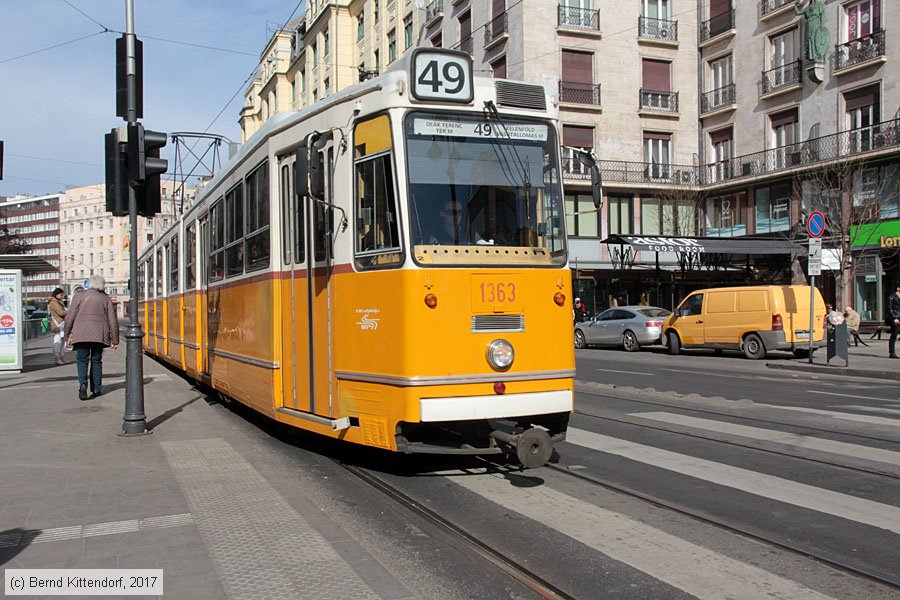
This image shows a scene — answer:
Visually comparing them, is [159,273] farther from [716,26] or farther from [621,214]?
[716,26]

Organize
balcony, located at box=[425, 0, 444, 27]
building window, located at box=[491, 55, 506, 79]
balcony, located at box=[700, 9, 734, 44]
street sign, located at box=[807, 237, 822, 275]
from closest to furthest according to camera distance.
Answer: street sign, located at box=[807, 237, 822, 275], balcony, located at box=[700, 9, 734, 44], building window, located at box=[491, 55, 506, 79], balcony, located at box=[425, 0, 444, 27]

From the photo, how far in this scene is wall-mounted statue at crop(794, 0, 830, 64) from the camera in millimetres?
32000

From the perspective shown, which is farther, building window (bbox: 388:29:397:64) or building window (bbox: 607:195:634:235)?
building window (bbox: 388:29:397:64)

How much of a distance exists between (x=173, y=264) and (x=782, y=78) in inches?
1173

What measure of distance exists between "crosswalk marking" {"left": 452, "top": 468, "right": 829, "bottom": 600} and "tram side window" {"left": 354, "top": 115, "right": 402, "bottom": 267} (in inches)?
78.7

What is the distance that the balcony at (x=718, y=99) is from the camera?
124 ft

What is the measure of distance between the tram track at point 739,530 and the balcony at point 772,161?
28603 mm

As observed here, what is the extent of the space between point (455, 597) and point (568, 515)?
1608 mm

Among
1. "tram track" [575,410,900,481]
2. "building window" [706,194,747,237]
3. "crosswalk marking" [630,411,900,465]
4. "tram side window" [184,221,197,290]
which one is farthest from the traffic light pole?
"building window" [706,194,747,237]

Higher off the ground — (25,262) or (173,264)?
(25,262)

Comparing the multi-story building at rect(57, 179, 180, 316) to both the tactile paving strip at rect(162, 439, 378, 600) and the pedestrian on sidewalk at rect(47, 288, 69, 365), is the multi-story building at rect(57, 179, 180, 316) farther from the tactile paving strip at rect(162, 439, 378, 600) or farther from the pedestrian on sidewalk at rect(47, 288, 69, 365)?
the tactile paving strip at rect(162, 439, 378, 600)

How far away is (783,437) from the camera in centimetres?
805

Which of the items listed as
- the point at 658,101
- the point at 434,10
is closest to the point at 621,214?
the point at 658,101

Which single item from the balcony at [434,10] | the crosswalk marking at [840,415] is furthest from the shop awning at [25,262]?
the balcony at [434,10]
